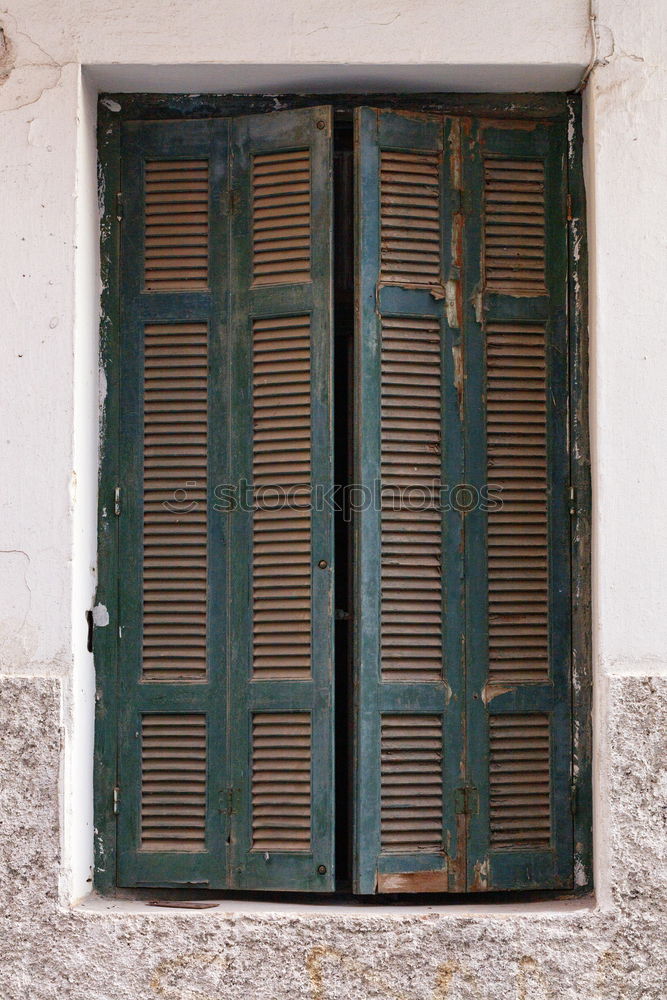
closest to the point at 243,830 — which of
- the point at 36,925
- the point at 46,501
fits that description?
the point at 36,925

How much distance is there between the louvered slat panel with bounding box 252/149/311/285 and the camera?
3.59 m

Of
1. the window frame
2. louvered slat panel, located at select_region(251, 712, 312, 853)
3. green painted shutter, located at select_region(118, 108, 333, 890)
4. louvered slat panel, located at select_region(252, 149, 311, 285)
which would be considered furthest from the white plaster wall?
louvered slat panel, located at select_region(251, 712, 312, 853)

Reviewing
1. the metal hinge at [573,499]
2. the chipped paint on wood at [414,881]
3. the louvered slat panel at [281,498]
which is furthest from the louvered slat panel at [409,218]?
the chipped paint on wood at [414,881]

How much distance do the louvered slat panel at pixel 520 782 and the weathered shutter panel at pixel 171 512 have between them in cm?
87

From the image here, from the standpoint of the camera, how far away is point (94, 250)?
3652 mm

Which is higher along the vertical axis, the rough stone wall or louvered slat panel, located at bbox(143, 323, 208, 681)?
louvered slat panel, located at bbox(143, 323, 208, 681)

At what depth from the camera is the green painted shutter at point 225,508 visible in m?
3.48

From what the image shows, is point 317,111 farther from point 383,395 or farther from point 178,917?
point 178,917

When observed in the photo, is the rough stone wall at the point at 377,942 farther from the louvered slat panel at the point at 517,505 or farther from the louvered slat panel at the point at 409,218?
the louvered slat panel at the point at 409,218

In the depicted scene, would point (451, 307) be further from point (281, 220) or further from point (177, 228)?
point (177, 228)

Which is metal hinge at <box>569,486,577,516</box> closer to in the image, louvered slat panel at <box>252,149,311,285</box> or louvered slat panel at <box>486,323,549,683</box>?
louvered slat panel at <box>486,323,549,683</box>

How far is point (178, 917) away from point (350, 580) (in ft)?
3.72

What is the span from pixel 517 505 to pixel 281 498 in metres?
0.76

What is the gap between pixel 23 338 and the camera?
3477mm
